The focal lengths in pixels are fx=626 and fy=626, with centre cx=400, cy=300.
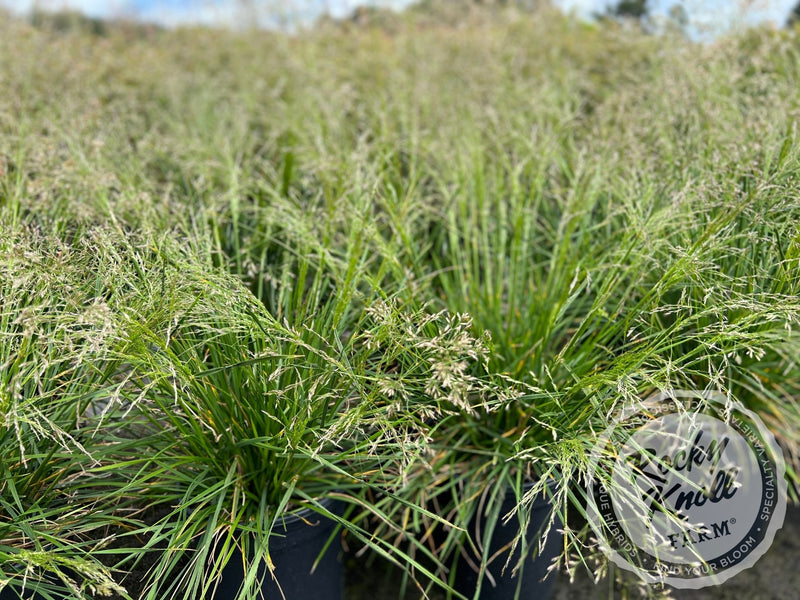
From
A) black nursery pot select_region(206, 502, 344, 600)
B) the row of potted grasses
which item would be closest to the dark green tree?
the row of potted grasses

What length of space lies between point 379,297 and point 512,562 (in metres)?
0.83

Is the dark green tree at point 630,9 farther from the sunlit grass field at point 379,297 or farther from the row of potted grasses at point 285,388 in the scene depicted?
the row of potted grasses at point 285,388

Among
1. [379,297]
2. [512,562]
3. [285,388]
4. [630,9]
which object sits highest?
[630,9]

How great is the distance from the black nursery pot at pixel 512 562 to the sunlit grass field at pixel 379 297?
0.08 m

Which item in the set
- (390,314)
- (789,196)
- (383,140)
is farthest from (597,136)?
(390,314)

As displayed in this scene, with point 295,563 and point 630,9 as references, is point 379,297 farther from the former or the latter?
point 630,9

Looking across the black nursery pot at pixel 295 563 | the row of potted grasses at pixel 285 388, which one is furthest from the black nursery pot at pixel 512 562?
the black nursery pot at pixel 295 563

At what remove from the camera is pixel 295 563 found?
5.19 feet

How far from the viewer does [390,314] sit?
4.21 feet

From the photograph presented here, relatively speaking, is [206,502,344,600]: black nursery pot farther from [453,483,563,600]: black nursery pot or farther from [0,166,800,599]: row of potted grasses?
[453,483,563,600]: black nursery pot

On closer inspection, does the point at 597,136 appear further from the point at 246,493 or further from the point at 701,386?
the point at 246,493

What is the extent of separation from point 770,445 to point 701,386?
22 centimetres

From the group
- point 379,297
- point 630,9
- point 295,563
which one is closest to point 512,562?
point 295,563

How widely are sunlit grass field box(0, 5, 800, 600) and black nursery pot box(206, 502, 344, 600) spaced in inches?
3.5
